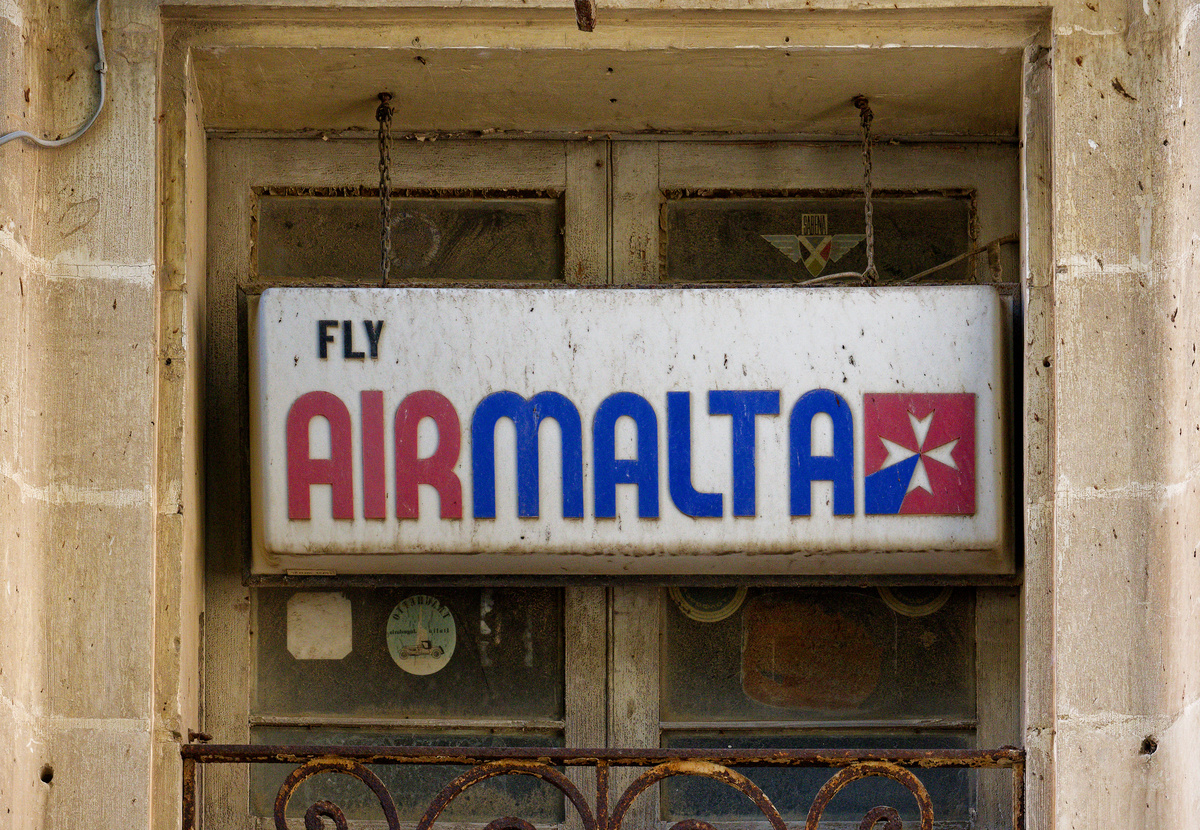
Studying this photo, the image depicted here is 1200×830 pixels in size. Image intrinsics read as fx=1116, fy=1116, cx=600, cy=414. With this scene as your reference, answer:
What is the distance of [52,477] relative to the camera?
2.59m

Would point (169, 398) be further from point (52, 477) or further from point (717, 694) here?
point (717, 694)

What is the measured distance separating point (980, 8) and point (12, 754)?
2.81 meters

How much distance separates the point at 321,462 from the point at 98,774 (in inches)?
33.8

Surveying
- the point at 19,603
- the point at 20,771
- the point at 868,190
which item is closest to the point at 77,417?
the point at 19,603

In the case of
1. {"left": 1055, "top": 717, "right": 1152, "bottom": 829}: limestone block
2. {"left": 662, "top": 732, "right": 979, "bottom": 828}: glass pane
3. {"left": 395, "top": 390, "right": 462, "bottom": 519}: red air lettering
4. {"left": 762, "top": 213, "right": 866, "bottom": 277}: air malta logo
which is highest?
{"left": 762, "top": 213, "right": 866, "bottom": 277}: air malta logo

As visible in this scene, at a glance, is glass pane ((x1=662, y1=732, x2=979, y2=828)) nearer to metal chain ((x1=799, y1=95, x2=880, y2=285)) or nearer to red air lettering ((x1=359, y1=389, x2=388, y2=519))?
red air lettering ((x1=359, y1=389, x2=388, y2=519))

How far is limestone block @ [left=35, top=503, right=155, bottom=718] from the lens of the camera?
2.55 meters

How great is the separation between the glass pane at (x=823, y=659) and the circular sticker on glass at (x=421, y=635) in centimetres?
61

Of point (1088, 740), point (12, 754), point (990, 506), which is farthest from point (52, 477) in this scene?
point (1088, 740)

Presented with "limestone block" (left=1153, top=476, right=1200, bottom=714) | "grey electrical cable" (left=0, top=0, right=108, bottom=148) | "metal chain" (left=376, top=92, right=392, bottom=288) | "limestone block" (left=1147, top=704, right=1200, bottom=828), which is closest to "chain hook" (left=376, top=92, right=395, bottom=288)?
"metal chain" (left=376, top=92, right=392, bottom=288)

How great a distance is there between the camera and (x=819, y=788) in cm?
304

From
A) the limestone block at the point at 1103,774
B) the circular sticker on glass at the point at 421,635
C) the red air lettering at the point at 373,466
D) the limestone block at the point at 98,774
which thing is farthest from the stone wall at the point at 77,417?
the limestone block at the point at 1103,774

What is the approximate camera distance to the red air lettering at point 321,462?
2748 mm

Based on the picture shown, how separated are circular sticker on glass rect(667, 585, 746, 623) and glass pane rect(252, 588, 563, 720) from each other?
0.34 m
